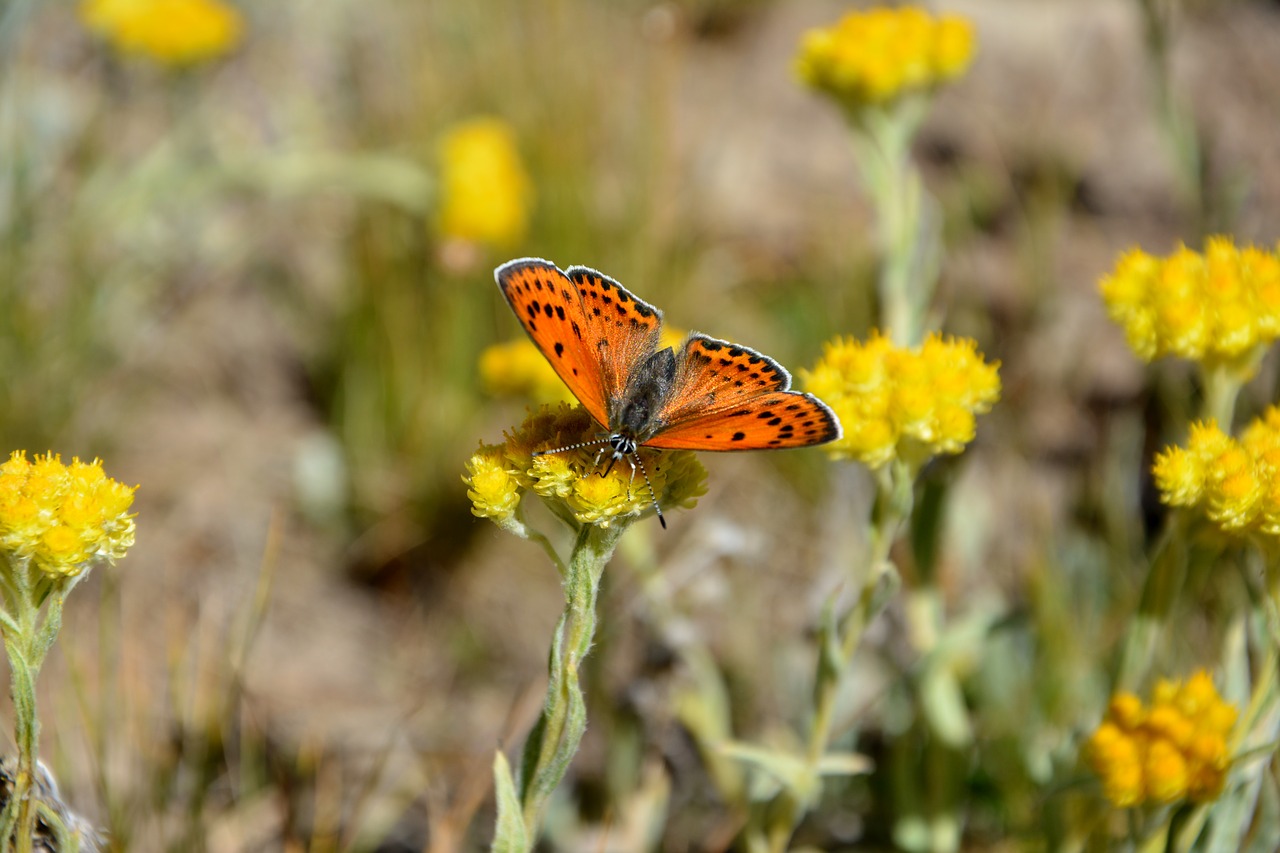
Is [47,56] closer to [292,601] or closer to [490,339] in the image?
[490,339]

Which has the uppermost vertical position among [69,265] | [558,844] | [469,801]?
[69,265]

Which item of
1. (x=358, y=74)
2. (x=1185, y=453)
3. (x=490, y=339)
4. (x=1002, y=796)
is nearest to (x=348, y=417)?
(x=490, y=339)

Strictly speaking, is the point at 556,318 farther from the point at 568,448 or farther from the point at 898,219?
the point at 898,219

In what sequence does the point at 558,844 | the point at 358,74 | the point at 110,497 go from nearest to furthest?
the point at 110,497 → the point at 558,844 → the point at 358,74

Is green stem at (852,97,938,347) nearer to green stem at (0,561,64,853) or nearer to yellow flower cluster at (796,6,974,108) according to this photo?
yellow flower cluster at (796,6,974,108)

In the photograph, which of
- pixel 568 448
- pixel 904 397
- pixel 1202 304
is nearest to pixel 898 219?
pixel 1202 304

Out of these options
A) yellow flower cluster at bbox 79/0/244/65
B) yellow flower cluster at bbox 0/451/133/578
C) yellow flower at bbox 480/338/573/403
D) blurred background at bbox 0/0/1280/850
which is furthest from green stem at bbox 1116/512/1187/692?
yellow flower cluster at bbox 79/0/244/65

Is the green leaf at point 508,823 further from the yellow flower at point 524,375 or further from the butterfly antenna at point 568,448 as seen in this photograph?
the yellow flower at point 524,375
